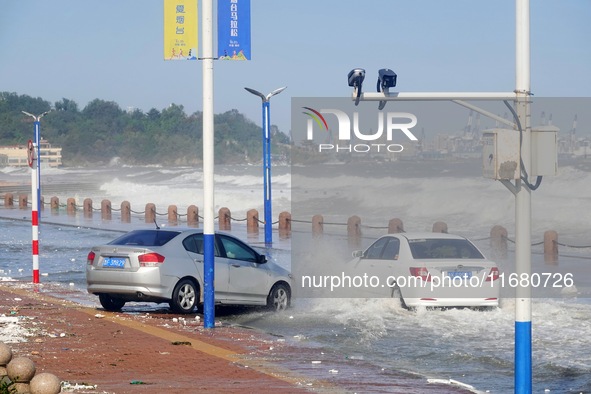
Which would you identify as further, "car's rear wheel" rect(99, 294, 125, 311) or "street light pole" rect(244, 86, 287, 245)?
"street light pole" rect(244, 86, 287, 245)

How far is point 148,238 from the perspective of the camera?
697 inches

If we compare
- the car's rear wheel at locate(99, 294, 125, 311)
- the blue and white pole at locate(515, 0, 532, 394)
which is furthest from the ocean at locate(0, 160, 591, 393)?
the blue and white pole at locate(515, 0, 532, 394)

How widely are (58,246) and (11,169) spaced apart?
11026 centimetres

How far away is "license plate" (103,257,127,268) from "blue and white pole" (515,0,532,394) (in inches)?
332

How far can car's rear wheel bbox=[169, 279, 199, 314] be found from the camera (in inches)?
675

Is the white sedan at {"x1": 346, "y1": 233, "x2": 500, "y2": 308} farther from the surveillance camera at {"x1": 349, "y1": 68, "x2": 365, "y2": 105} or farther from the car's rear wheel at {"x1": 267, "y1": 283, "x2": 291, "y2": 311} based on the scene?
the surveillance camera at {"x1": 349, "y1": 68, "x2": 365, "y2": 105}

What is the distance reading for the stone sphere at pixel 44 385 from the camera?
831 cm

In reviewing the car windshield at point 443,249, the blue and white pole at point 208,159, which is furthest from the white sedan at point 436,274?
the blue and white pole at point 208,159

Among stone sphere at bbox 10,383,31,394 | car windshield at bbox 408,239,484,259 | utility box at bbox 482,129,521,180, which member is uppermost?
utility box at bbox 482,129,521,180

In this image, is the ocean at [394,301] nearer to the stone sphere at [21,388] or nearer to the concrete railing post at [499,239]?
the concrete railing post at [499,239]

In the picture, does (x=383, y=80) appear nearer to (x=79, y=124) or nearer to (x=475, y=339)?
(x=475, y=339)

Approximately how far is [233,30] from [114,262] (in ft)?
13.5

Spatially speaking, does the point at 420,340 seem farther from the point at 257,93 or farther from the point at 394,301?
→ the point at 257,93

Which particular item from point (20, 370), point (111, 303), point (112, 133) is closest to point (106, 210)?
point (111, 303)
